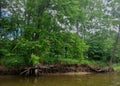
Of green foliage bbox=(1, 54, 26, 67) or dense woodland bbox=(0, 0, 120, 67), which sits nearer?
dense woodland bbox=(0, 0, 120, 67)

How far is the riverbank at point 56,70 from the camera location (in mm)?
22750

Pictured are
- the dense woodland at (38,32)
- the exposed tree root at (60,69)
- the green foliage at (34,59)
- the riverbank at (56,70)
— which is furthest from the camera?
the exposed tree root at (60,69)

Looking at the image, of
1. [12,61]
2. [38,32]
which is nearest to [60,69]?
[38,32]

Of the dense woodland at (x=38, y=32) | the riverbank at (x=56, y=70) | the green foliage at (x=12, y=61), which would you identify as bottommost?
the riverbank at (x=56, y=70)

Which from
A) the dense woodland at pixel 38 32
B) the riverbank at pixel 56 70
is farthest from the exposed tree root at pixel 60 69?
the dense woodland at pixel 38 32

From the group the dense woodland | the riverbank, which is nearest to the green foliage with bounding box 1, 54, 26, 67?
the dense woodland

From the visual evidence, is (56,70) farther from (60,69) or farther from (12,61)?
(12,61)

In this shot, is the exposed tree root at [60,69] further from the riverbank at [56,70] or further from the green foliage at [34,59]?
the green foliage at [34,59]

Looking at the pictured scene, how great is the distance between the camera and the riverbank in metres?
22.8

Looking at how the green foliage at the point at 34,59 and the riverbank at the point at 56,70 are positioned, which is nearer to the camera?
the green foliage at the point at 34,59

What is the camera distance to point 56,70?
82.5 feet

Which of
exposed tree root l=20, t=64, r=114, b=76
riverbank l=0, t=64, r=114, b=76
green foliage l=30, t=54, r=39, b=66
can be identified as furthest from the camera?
exposed tree root l=20, t=64, r=114, b=76

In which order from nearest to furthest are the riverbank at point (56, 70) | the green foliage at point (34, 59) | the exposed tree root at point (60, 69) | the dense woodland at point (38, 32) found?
the green foliage at point (34, 59)
the riverbank at point (56, 70)
the dense woodland at point (38, 32)
the exposed tree root at point (60, 69)

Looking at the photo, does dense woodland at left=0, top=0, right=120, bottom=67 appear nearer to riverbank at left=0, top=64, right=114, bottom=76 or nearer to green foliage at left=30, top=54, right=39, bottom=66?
green foliage at left=30, top=54, right=39, bottom=66
